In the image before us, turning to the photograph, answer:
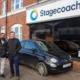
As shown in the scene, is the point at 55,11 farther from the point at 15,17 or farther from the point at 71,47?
the point at 15,17

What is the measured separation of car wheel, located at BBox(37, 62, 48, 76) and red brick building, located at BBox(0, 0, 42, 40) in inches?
273

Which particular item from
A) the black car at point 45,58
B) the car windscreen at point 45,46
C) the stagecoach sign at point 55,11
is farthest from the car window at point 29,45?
the stagecoach sign at point 55,11

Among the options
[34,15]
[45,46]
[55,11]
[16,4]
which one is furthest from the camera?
[16,4]

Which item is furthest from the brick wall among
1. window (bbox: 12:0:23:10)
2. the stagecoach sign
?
the stagecoach sign

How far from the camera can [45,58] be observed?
772cm

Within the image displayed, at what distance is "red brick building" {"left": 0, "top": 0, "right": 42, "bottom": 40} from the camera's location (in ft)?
49.8

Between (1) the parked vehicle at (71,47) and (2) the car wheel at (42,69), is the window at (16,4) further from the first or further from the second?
(2) the car wheel at (42,69)

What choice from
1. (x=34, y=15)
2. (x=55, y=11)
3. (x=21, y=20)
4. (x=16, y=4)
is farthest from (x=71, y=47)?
(x=16, y=4)

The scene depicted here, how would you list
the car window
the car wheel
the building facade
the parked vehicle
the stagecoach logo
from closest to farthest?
1. the car wheel
2. the car window
3. the parked vehicle
4. the stagecoach logo
5. the building facade

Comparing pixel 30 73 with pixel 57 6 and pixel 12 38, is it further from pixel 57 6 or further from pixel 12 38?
pixel 57 6

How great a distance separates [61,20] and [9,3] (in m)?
9.97

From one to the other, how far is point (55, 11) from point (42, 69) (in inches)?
181

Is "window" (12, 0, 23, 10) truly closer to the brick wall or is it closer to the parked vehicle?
the brick wall

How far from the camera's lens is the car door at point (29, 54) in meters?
8.33
